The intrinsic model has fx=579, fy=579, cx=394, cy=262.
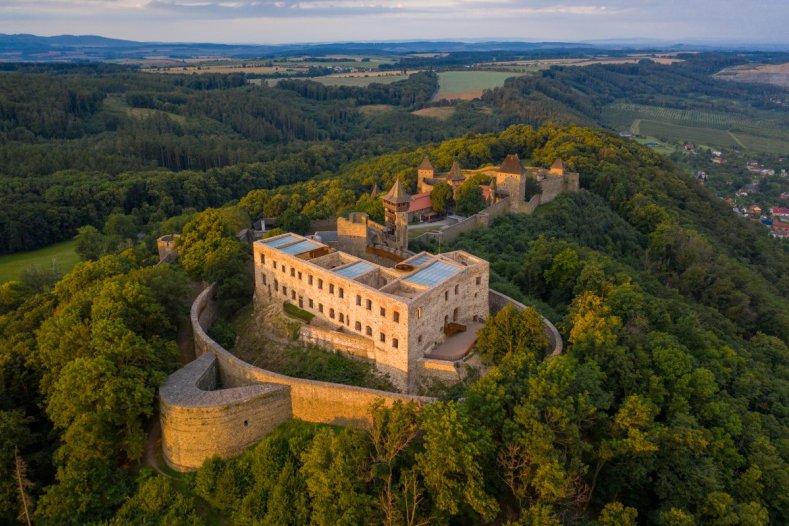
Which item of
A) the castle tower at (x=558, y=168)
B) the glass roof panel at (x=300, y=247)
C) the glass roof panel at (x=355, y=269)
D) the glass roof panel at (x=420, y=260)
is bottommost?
Result: the castle tower at (x=558, y=168)

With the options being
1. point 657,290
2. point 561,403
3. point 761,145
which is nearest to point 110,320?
point 561,403

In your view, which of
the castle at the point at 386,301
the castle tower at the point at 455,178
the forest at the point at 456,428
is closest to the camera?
the forest at the point at 456,428

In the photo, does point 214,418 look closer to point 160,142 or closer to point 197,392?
point 197,392

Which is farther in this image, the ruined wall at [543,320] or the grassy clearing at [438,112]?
the grassy clearing at [438,112]

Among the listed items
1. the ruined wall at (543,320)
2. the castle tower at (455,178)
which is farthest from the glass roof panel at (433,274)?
the castle tower at (455,178)

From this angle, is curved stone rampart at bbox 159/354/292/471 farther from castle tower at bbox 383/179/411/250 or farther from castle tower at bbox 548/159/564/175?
castle tower at bbox 548/159/564/175

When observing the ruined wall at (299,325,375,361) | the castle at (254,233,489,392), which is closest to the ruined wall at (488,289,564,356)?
the castle at (254,233,489,392)

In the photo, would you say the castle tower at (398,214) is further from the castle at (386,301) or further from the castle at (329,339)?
the castle at (386,301)

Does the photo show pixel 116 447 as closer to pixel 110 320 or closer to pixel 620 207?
pixel 110 320
